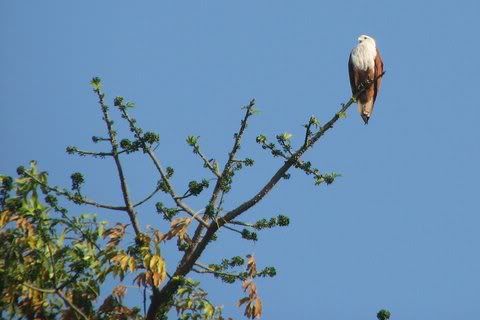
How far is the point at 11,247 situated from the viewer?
579 cm

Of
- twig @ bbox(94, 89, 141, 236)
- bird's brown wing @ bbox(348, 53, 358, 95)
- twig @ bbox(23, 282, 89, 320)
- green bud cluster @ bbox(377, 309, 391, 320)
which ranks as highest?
bird's brown wing @ bbox(348, 53, 358, 95)

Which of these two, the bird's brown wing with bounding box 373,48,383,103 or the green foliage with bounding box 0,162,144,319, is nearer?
the green foliage with bounding box 0,162,144,319

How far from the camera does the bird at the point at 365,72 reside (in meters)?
12.7

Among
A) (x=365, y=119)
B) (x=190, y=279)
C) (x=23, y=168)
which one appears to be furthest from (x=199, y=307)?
(x=365, y=119)

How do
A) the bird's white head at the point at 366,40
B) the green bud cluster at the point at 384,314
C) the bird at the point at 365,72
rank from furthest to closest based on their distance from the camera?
the bird's white head at the point at 366,40, the bird at the point at 365,72, the green bud cluster at the point at 384,314

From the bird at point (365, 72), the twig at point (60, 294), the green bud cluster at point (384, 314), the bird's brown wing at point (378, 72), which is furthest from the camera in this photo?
the bird's brown wing at point (378, 72)

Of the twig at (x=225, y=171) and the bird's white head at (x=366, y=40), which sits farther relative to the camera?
the bird's white head at (x=366, y=40)

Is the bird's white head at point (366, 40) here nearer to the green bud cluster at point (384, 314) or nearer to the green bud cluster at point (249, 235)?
the green bud cluster at point (249, 235)

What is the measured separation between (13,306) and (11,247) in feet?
1.46

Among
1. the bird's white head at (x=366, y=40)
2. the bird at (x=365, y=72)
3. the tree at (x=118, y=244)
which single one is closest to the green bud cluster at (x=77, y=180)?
the tree at (x=118, y=244)

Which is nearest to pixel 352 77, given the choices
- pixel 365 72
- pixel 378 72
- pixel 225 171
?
pixel 365 72

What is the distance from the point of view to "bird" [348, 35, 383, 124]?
12711 mm

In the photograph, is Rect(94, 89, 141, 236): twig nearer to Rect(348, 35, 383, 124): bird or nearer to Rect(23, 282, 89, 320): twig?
Rect(23, 282, 89, 320): twig

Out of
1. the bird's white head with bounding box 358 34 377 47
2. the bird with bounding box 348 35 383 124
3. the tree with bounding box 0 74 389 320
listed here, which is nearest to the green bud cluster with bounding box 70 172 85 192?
the tree with bounding box 0 74 389 320
